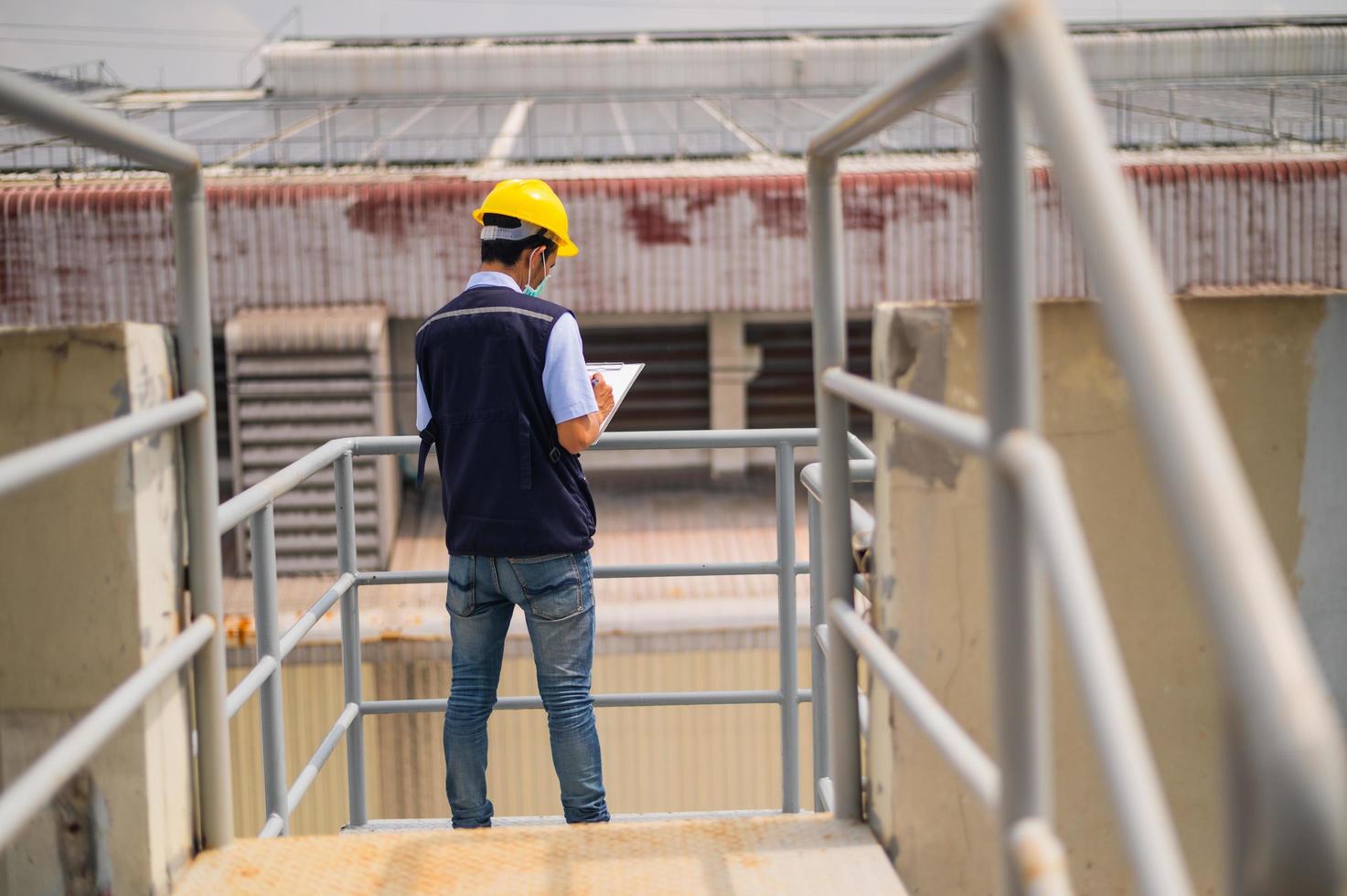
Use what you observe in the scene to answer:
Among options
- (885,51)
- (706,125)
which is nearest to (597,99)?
(706,125)

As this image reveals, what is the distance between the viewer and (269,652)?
10.1 feet

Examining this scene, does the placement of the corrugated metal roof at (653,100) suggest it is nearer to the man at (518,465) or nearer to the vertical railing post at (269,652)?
the man at (518,465)

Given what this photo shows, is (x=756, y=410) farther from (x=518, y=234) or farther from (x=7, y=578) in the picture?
(x=7, y=578)

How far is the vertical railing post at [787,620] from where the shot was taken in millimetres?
3986

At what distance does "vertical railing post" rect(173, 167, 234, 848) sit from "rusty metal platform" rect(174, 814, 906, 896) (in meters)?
0.15

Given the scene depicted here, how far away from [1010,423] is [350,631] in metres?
3.03

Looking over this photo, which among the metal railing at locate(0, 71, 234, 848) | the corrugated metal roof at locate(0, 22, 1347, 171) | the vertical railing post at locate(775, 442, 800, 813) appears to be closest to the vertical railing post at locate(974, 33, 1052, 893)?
the metal railing at locate(0, 71, 234, 848)

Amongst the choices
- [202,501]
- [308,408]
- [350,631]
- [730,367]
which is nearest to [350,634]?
[350,631]

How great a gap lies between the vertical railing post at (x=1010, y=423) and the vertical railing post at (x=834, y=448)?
88cm

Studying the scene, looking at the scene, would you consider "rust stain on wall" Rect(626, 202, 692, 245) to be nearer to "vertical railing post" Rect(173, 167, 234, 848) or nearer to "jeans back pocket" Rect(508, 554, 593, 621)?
"jeans back pocket" Rect(508, 554, 593, 621)

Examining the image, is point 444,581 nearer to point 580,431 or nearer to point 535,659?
point 535,659

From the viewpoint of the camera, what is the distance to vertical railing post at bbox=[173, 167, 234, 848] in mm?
2320

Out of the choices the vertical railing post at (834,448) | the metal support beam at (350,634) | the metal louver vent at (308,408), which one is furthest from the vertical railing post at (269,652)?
the metal louver vent at (308,408)

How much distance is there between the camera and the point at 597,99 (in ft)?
60.1
